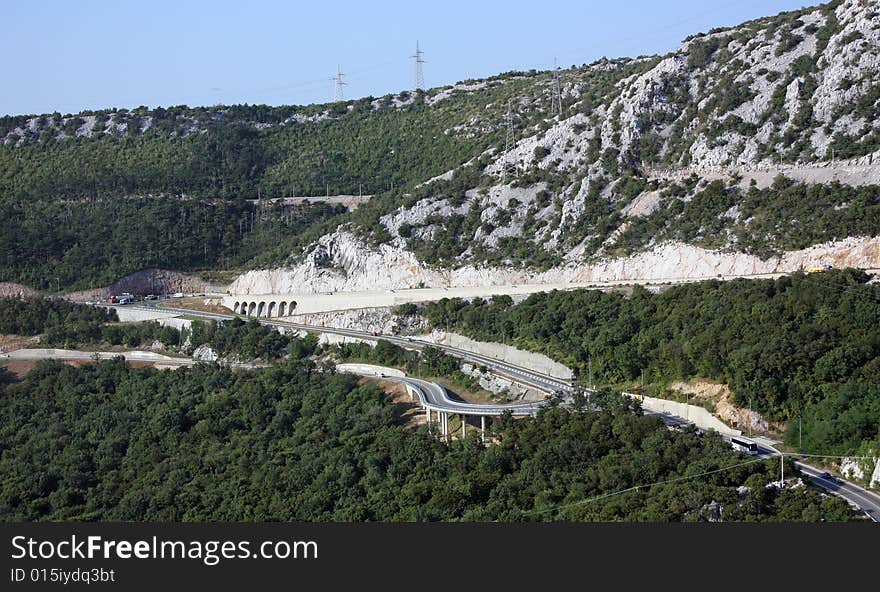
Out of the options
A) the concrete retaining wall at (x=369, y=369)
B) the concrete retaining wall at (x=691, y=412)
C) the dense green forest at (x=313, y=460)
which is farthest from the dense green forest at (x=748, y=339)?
the concrete retaining wall at (x=369, y=369)

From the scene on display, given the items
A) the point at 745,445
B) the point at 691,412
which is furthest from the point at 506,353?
the point at 745,445

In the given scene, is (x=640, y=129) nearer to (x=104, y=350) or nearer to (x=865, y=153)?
(x=865, y=153)

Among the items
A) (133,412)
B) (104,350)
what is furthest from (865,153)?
(104,350)

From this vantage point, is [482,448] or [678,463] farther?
[482,448]

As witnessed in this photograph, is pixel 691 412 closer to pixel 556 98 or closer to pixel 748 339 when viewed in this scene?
pixel 748 339

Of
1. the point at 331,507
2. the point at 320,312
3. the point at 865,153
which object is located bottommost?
the point at 331,507

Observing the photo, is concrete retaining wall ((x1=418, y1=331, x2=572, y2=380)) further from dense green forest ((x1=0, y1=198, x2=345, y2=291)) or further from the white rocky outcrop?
dense green forest ((x1=0, y1=198, x2=345, y2=291))

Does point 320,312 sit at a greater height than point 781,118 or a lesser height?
lesser
